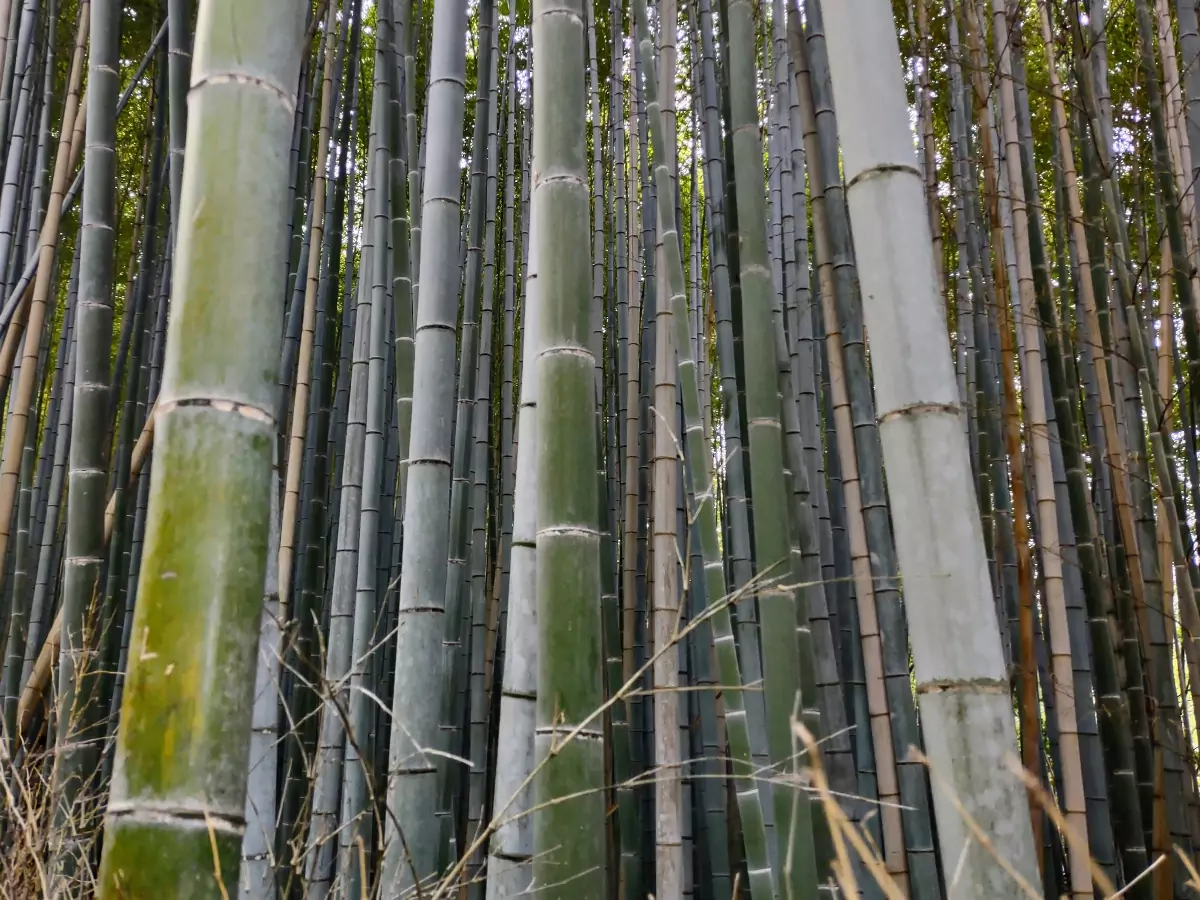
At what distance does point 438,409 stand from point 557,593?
51 centimetres

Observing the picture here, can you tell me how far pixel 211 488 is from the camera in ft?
2.31

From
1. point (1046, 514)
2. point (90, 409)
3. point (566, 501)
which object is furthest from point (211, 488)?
point (1046, 514)

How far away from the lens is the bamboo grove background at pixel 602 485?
2.47ft

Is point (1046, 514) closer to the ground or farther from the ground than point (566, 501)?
farther from the ground

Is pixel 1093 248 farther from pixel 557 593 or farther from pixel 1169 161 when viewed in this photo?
pixel 557 593

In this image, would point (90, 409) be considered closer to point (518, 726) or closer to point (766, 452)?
point (518, 726)

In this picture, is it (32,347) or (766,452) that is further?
(32,347)

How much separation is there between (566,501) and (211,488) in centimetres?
42

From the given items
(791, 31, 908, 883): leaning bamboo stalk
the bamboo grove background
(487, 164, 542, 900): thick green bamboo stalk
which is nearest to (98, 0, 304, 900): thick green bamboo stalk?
the bamboo grove background

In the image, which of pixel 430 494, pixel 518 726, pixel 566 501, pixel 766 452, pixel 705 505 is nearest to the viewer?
pixel 566 501

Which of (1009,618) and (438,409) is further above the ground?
(438,409)

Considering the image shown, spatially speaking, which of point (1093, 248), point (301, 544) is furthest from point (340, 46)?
point (1093, 248)

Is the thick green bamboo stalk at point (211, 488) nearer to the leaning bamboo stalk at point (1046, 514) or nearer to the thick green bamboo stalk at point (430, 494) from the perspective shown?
the thick green bamboo stalk at point (430, 494)

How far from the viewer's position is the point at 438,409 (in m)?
1.47
